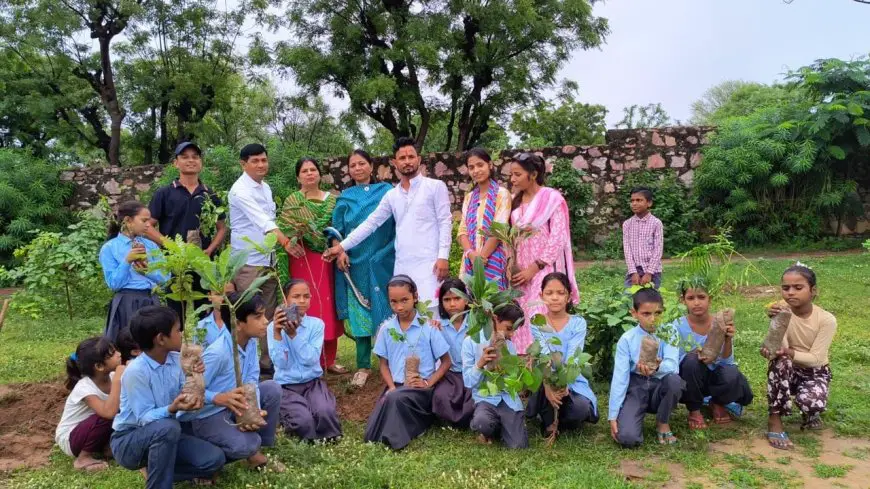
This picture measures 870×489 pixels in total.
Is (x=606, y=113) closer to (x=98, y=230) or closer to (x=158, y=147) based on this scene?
(x=158, y=147)

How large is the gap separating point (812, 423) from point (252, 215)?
3.78 meters

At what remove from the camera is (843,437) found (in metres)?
Answer: 3.64

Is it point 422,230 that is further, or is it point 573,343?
point 422,230

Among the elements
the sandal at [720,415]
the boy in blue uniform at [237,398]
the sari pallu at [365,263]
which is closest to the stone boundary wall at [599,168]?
the sari pallu at [365,263]

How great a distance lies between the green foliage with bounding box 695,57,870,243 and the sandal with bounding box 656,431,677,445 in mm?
7162

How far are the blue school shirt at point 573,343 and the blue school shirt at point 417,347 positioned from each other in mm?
629

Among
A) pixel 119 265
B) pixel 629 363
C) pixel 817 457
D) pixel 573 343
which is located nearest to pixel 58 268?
pixel 119 265

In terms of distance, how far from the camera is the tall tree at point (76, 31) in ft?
51.5

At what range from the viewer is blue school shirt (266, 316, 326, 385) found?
157 inches

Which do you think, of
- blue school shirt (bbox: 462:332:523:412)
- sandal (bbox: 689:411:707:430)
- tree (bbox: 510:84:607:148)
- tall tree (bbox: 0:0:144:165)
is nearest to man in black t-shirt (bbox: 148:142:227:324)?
blue school shirt (bbox: 462:332:523:412)

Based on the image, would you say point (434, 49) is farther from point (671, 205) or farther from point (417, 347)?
point (417, 347)

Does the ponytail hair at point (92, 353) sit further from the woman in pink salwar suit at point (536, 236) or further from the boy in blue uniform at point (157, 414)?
the woman in pink salwar suit at point (536, 236)

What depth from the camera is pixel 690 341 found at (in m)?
3.73

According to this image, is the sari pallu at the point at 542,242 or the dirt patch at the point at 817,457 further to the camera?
the sari pallu at the point at 542,242
